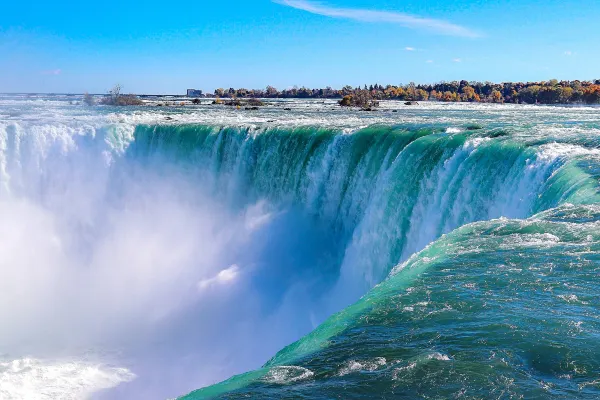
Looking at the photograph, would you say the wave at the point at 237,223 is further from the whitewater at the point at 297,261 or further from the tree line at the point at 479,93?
the tree line at the point at 479,93

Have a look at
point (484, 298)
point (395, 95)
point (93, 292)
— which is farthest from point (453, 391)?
point (395, 95)

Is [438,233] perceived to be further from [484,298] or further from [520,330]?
[520,330]

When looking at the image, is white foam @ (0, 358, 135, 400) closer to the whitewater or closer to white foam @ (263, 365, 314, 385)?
the whitewater

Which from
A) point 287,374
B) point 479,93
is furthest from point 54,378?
point 479,93

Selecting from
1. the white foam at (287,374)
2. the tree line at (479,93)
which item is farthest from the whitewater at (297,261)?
the tree line at (479,93)

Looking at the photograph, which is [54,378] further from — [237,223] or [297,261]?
[237,223]

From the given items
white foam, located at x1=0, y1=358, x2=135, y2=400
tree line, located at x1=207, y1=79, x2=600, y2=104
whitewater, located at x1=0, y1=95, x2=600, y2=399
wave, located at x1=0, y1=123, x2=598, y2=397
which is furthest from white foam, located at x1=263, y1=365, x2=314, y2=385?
tree line, located at x1=207, y1=79, x2=600, y2=104
